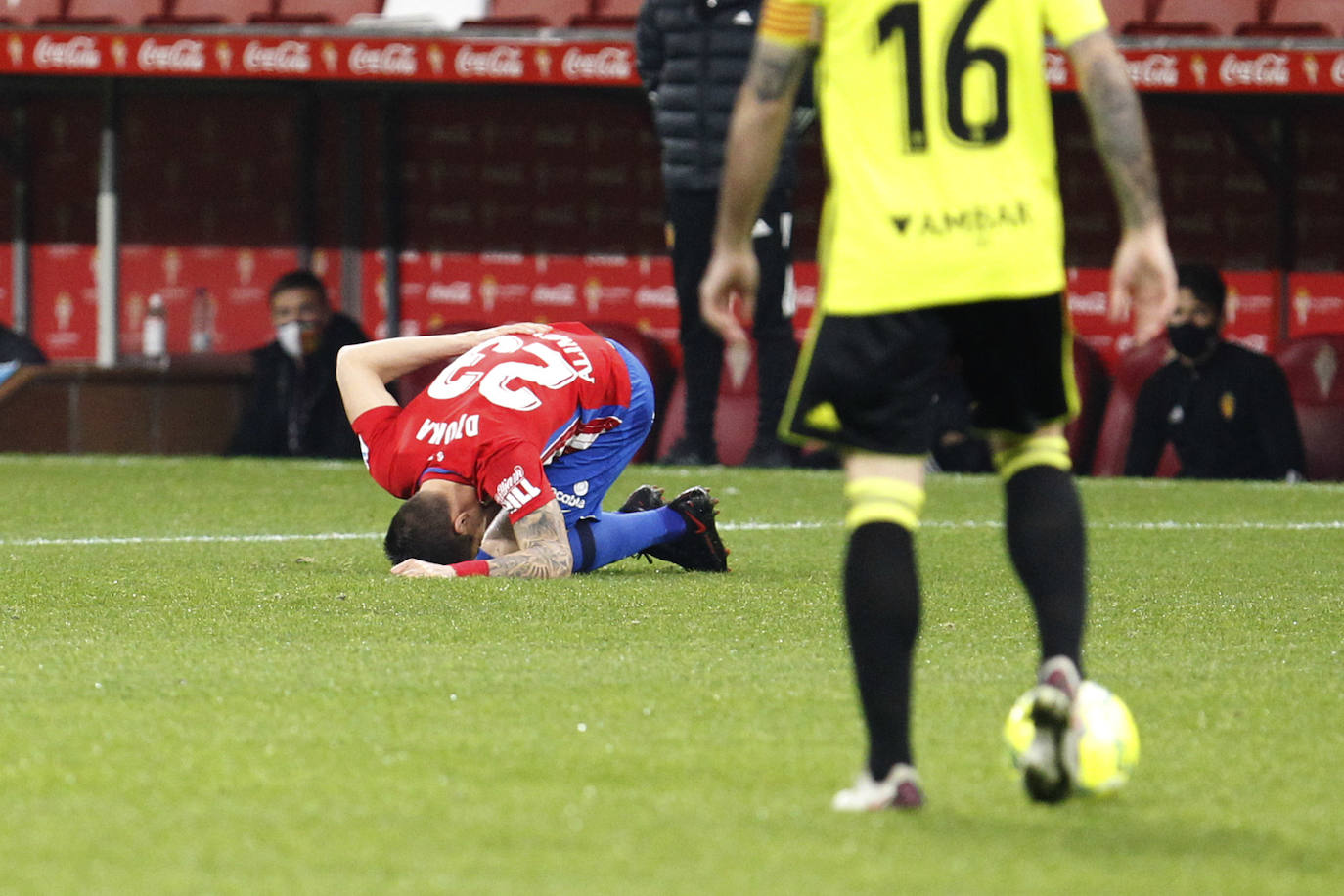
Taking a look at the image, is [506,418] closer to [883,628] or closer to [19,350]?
[883,628]

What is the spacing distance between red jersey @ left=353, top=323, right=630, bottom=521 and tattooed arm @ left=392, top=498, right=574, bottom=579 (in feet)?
0.19

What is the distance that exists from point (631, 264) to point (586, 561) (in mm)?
7090

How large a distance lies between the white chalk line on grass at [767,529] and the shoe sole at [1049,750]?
4478 millimetres

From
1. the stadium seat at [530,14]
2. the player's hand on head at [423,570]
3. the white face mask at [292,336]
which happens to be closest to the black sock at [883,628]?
the player's hand on head at [423,570]

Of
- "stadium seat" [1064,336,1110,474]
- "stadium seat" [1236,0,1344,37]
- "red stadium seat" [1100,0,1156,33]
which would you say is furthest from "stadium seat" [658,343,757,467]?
"stadium seat" [1236,0,1344,37]

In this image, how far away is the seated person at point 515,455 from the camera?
5.91 meters

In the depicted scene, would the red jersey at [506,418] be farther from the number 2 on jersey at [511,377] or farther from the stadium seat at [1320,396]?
the stadium seat at [1320,396]

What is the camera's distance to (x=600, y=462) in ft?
20.8

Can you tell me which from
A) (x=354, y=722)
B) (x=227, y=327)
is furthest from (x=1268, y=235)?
(x=354, y=722)

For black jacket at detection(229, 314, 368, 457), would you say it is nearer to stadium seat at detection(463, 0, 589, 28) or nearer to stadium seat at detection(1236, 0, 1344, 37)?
stadium seat at detection(463, 0, 589, 28)

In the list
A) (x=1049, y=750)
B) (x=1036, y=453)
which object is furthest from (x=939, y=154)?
(x=1049, y=750)

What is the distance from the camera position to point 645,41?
9922 millimetres

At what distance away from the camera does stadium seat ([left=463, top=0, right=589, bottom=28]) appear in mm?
12008

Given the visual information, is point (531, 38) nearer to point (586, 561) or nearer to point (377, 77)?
point (377, 77)
